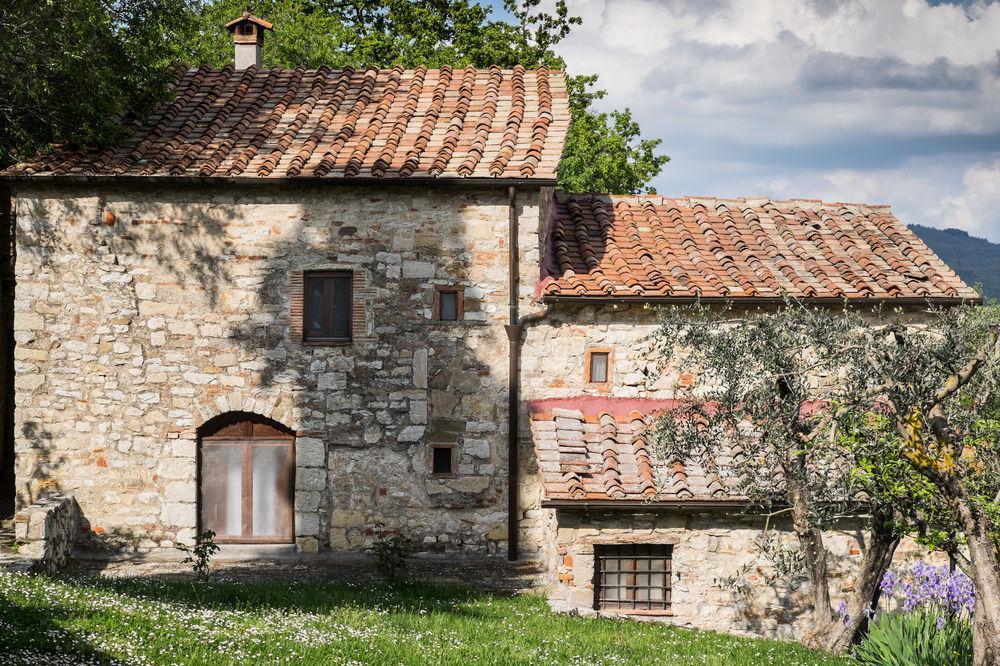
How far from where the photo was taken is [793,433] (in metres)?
8.95

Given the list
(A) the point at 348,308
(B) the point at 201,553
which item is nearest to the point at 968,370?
(A) the point at 348,308

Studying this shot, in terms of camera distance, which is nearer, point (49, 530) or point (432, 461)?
point (49, 530)

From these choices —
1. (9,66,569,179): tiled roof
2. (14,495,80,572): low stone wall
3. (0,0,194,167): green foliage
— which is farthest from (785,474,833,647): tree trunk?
(0,0,194,167): green foliage

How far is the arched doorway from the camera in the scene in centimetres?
1245

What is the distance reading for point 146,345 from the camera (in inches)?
482

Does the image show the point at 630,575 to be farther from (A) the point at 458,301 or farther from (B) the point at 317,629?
(B) the point at 317,629

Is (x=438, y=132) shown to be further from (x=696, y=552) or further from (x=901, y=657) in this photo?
(x=901, y=657)

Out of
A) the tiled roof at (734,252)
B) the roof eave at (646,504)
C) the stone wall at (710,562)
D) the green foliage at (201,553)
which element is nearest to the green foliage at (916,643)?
the stone wall at (710,562)

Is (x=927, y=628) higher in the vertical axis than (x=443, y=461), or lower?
lower

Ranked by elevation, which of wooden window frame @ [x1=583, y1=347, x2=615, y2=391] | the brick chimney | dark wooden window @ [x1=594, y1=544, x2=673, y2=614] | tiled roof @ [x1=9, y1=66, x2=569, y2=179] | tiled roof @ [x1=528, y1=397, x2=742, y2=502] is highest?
the brick chimney

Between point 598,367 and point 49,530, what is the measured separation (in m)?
6.67

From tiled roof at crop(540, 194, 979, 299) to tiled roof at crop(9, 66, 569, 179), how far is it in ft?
4.83

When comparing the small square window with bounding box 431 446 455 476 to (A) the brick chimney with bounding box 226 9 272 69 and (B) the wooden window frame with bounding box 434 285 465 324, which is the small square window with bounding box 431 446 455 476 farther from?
(A) the brick chimney with bounding box 226 9 272 69

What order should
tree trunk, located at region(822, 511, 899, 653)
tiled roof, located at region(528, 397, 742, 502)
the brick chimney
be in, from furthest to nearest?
the brick chimney → tiled roof, located at region(528, 397, 742, 502) → tree trunk, located at region(822, 511, 899, 653)
